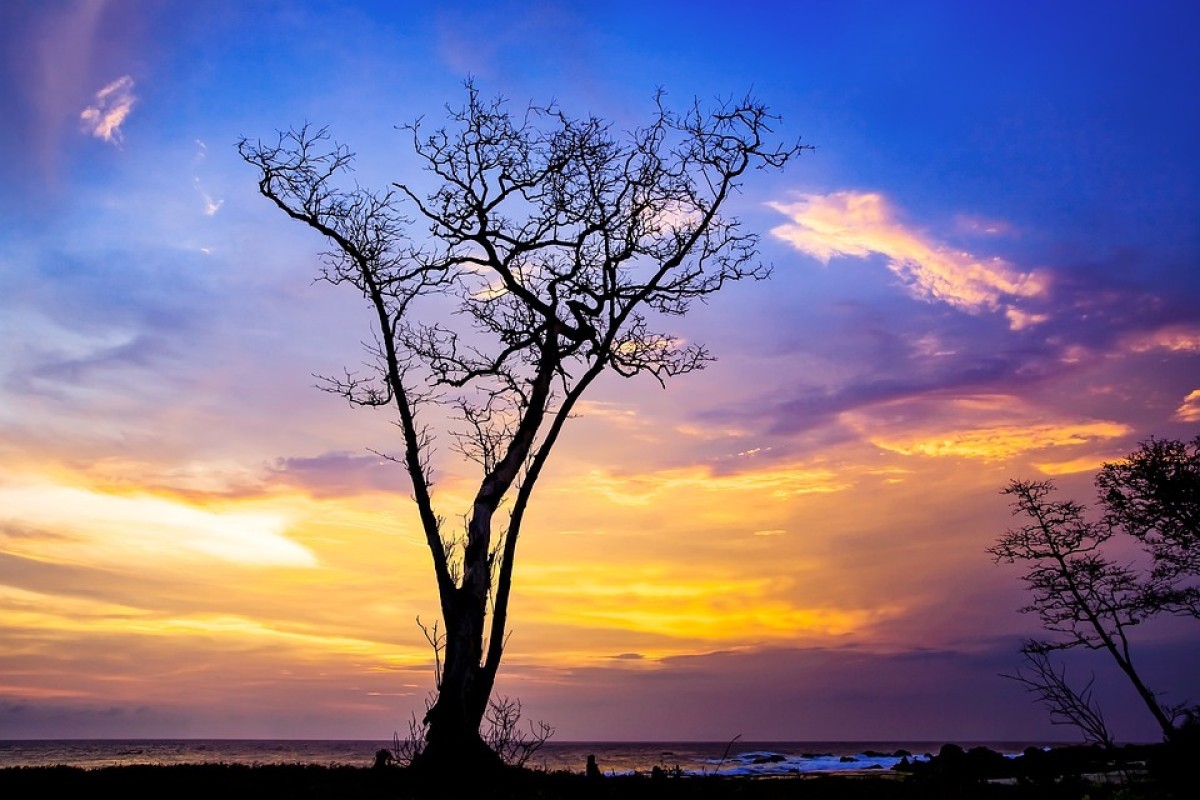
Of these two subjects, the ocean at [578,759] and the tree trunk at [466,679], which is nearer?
the tree trunk at [466,679]

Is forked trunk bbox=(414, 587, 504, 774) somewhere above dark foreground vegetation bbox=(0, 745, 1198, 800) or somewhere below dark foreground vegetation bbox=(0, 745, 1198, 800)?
above

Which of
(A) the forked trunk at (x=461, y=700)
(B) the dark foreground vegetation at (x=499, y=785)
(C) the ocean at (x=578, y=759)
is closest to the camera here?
(B) the dark foreground vegetation at (x=499, y=785)

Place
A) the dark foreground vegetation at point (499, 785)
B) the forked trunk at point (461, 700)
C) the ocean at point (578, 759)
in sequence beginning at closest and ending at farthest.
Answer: the dark foreground vegetation at point (499, 785) < the forked trunk at point (461, 700) < the ocean at point (578, 759)

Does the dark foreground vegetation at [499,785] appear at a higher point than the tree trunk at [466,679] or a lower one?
lower

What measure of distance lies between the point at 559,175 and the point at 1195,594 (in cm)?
2452

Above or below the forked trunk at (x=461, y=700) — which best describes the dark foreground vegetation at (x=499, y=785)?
below

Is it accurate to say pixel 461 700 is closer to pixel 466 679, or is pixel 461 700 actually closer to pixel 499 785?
pixel 466 679

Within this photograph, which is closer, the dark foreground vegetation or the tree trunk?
the dark foreground vegetation

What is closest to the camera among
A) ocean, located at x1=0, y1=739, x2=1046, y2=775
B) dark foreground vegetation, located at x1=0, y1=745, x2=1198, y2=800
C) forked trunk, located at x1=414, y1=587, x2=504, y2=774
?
dark foreground vegetation, located at x1=0, y1=745, x2=1198, y2=800

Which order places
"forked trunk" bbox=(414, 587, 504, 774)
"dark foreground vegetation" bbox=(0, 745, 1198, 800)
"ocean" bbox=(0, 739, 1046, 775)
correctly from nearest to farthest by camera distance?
1. "dark foreground vegetation" bbox=(0, 745, 1198, 800)
2. "forked trunk" bbox=(414, 587, 504, 774)
3. "ocean" bbox=(0, 739, 1046, 775)

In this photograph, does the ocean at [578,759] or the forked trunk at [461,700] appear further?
the ocean at [578,759]

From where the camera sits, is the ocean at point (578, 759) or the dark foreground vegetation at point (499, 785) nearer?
the dark foreground vegetation at point (499, 785)

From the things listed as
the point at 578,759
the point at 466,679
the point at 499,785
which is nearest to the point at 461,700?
the point at 466,679

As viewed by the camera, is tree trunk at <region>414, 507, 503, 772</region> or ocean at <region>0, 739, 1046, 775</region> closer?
tree trunk at <region>414, 507, 503, 772</region>
